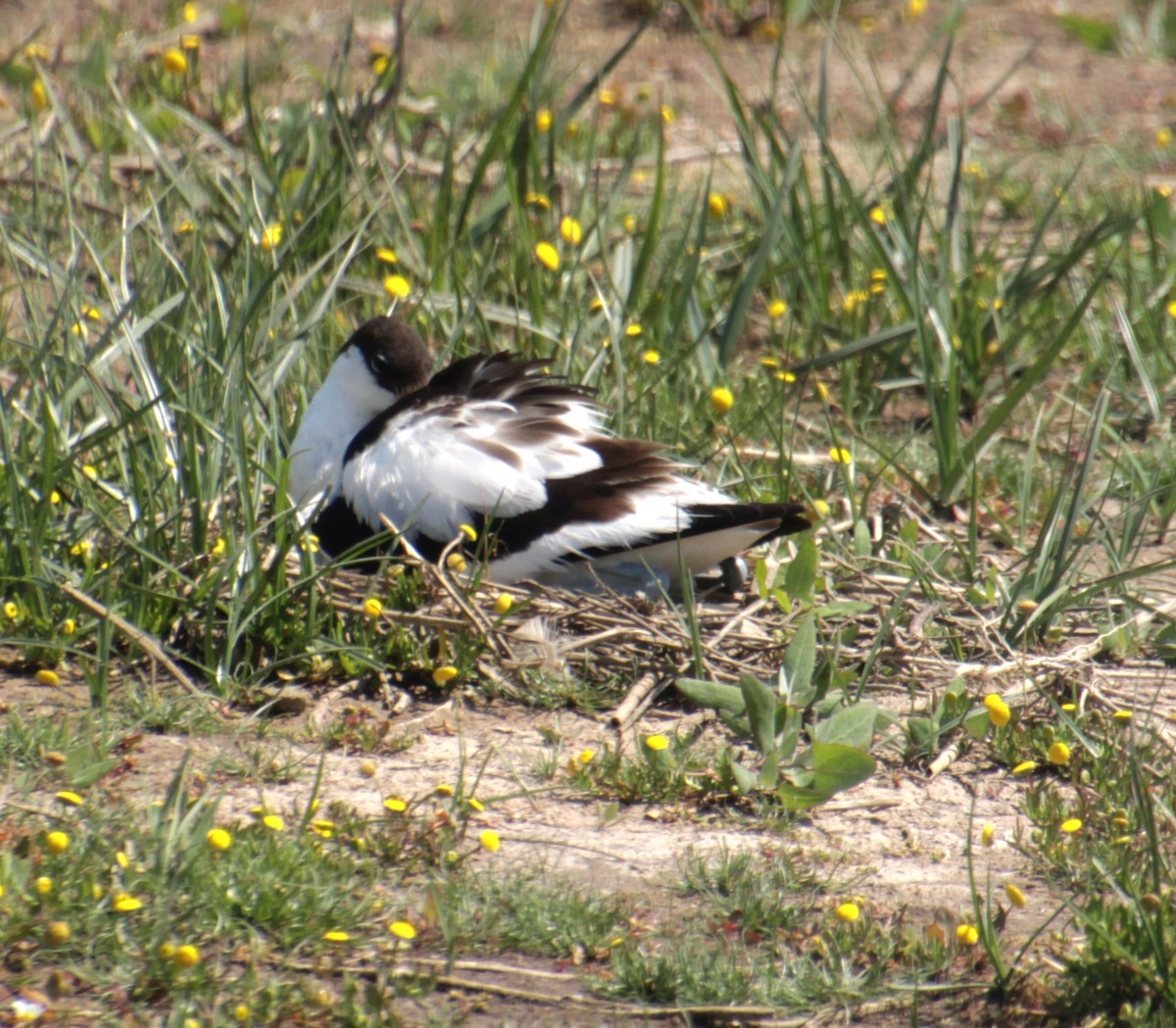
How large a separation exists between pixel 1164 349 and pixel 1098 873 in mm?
2767

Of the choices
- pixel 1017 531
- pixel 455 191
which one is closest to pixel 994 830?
pixel 1017 531

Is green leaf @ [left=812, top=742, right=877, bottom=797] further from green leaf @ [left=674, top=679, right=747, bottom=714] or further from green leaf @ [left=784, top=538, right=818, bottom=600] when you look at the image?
green leaf @ [left=784, top=538, right=818, bottom=600]

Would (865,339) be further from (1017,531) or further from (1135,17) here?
(1135,17)

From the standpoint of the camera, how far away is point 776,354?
5.11 meters

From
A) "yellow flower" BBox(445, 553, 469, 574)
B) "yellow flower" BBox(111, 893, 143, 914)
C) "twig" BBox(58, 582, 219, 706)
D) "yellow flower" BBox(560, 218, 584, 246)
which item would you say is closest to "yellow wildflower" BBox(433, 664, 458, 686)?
"yellow flower" BBox(445, 553, 469, 574)

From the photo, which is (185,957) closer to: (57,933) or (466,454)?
(57,933)

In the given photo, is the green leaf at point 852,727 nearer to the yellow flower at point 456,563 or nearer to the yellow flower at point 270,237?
the yellow flower at point 456,563

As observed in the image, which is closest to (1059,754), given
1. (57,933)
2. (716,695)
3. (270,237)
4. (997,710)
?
(997,710)

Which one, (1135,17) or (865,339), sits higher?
(1135,17)

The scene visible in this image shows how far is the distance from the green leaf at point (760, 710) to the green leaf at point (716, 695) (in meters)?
0.10

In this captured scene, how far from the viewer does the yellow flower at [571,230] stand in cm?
493

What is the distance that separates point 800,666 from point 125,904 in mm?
1461

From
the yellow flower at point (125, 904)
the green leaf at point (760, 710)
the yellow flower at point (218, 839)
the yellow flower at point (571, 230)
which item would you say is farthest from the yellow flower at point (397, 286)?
the yellow flower at point (125, 904)

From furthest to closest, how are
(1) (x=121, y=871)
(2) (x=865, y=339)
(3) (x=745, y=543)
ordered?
(2) (x=865, y=339) → (3) (x=745, y=543) → (1) (x=121, y=871)
